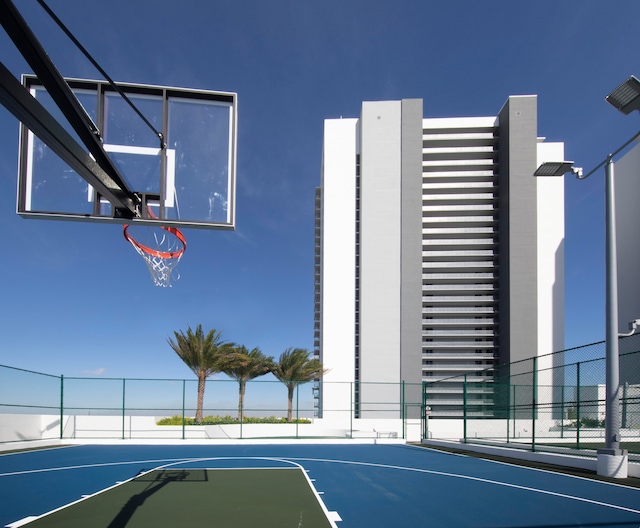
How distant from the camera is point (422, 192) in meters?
57.8

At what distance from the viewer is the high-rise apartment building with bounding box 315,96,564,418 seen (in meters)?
54.1

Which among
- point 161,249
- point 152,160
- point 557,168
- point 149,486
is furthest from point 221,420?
point 152,160

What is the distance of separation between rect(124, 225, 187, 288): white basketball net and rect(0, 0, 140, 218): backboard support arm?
7.52 ft

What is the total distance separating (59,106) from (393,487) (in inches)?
367

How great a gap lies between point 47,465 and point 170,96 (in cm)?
1150

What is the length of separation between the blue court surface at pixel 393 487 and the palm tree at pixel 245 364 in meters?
17.4

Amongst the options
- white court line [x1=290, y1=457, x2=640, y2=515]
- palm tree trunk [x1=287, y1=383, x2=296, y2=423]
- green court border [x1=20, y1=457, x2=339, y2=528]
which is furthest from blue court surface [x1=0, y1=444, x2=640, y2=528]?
palm tree trunk [x1=287, y1=383, x2=296, y2=423]

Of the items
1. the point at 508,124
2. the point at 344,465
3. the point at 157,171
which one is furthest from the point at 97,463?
the point at 508,124

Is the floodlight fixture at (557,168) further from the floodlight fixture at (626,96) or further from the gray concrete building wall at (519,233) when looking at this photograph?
the gray concrete building wall at (519,233)

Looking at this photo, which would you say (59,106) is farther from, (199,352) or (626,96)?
(199,352)

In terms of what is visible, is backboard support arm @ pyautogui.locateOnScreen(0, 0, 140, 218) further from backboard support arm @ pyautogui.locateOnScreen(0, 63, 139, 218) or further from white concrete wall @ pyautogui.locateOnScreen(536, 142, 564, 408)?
white concrete wall @ pyautogui.locateOnScreen(536, 142, 564, 408)

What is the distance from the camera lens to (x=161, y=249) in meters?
10.7

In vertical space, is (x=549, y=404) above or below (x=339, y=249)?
below

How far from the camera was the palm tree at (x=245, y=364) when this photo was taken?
119ft
